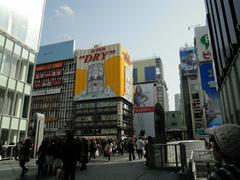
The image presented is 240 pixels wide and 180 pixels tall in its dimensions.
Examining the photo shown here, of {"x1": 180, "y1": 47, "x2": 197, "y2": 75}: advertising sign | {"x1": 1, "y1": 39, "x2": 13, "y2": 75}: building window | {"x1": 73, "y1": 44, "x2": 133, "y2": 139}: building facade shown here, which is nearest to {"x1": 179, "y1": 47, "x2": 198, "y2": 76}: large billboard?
{"x1": 180, "y1": 47, "x2": 197, "y2": 75}: advertising sign

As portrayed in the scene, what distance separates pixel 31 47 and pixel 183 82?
313 ft

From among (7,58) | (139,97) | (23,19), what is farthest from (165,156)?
(139,97)

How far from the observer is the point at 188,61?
318ft

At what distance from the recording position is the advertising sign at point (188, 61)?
95.4 m

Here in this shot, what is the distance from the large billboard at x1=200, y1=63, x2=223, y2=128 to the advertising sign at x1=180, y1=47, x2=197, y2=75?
47.2 m

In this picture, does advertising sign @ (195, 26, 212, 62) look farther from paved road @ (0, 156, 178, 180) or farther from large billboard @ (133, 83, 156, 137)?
large billboard @ (133, 83, 156, 137)

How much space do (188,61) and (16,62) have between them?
86.6 metres

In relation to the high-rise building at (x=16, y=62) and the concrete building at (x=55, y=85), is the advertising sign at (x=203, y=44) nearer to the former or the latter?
the high-rise building at (x=16, y=62)

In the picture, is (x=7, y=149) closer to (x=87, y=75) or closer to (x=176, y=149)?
(x=176, y=149)

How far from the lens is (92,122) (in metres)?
81.5

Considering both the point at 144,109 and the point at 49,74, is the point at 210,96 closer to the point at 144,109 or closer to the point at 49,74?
the point at 144,109

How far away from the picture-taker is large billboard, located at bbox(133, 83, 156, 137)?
111625 millimetres

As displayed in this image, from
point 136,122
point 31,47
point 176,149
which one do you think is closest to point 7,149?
point 31,47

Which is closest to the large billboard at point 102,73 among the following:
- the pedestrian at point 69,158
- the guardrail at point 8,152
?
the guardrail at point 8,152
